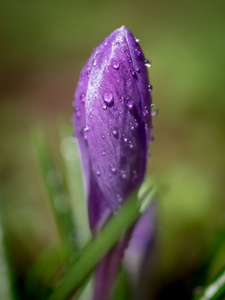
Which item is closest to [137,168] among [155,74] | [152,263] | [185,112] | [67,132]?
[152,263]

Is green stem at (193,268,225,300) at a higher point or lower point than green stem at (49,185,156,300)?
lower

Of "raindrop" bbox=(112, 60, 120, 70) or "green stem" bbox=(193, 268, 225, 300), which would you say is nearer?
"raindrop" bbox=(112, 60, 120, 70)

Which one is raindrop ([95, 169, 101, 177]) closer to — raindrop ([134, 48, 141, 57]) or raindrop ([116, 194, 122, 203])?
raindrop ([116, 194, 122, 203])

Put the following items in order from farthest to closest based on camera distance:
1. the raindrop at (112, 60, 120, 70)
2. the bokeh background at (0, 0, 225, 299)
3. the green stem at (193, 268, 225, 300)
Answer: the bokeh background at (0, 0, 225, 299) → the green stem at (193, 268, 225, 300) → the raindrop at (112, 60, 120, 70)

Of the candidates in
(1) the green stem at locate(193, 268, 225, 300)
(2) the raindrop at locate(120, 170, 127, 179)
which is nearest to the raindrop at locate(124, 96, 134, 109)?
(2) the raindrop at locate(120, 170, 127, 179)

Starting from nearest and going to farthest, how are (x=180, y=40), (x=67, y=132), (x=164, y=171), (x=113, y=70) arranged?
(x=113, y=70)
(x=67, y=132)
(x=164, y=171)
(x=180, y=40)

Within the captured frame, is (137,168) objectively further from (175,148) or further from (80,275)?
(175,148)
